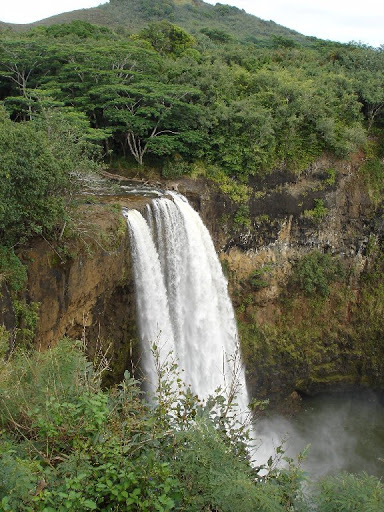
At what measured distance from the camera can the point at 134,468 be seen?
459 centimetres

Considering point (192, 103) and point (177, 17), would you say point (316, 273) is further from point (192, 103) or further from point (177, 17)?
point (177, 17)

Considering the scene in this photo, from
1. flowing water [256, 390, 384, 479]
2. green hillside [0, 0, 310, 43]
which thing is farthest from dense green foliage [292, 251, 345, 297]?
green hillside [0, 0, 310, 43]

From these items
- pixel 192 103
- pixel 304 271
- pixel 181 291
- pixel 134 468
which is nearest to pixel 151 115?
pixel 192 103

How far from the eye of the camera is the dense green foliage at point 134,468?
13.9 feet

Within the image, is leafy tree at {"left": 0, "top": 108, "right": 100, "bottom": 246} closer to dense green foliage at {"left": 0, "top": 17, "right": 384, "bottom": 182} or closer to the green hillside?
dense green foliage at {"left": 0, "top": 17, "right": 384, "bottom": 182}

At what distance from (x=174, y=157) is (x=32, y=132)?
910cm

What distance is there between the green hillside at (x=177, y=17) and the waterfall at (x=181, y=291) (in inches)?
1140

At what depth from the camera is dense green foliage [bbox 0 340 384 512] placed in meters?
4.23

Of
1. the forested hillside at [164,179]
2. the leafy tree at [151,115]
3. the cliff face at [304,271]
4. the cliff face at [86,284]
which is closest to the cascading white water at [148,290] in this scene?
the cliff face at [86,284]

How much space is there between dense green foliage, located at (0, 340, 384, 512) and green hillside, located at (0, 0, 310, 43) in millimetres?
38655

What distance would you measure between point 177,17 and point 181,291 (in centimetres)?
3969

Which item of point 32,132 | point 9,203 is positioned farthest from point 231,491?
point 32,132

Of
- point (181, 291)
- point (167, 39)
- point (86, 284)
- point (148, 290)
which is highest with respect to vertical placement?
point (167, 39)

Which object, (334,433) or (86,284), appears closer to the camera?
(86,284)
